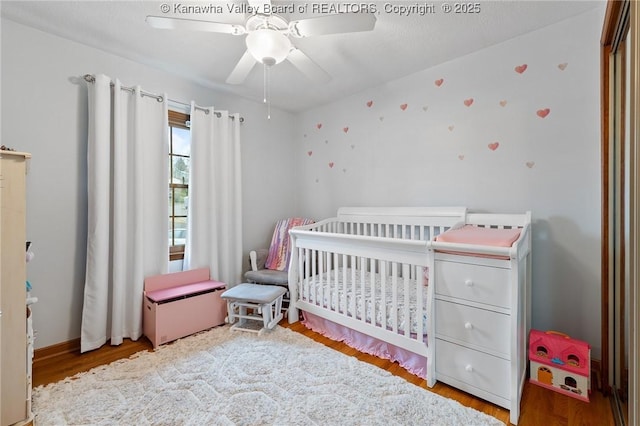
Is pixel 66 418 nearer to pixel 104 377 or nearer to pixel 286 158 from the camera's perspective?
pixel 104 377

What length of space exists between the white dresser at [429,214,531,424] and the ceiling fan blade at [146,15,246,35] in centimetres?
166

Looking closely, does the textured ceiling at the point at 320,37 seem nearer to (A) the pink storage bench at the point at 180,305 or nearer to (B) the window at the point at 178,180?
(B) the window at the point at 178,180

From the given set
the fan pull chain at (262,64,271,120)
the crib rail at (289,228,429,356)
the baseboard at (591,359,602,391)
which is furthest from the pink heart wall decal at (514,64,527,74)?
the baseboard at (591,359,602,391)

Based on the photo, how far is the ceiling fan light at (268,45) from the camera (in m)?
1.50

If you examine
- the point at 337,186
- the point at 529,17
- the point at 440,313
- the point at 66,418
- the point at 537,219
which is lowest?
the point at 66,418

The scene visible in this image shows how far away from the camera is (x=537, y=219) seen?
6.47 ft

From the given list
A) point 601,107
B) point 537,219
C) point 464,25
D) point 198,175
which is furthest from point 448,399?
point 198,175

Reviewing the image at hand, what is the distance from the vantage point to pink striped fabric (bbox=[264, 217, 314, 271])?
3.07 meters

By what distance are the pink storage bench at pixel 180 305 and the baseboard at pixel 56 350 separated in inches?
17.8

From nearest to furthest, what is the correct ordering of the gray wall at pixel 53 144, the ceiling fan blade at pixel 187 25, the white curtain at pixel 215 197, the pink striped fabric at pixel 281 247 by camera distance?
1. the ceiling fan blade at pixel 187 25
2. the gray wall at pixel 53 144
3. the white curtain at pixel 215 197
4. the pink striped fabric at pixel 281 247

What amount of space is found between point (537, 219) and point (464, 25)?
143 cm

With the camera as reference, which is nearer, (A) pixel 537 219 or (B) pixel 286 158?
(A) pixel 537 219

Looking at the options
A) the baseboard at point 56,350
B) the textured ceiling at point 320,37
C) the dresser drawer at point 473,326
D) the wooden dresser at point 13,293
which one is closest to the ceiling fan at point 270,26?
the textured ceiling at point 320,37

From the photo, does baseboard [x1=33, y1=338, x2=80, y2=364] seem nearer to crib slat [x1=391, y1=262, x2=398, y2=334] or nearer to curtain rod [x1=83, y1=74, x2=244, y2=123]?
curtain rod [x1=83, y1=74, x2=244, y2=123]
